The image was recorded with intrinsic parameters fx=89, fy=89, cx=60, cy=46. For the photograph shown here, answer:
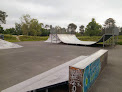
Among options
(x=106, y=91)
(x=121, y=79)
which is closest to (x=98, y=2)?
(x=121, y=79)

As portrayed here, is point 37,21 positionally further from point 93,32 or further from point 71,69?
point 71,69

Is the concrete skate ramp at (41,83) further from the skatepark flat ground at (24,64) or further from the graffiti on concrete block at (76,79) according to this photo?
the skatepark flat ground at (24,64)

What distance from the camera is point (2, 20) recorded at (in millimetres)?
31578

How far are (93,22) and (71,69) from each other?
28879 millimetres

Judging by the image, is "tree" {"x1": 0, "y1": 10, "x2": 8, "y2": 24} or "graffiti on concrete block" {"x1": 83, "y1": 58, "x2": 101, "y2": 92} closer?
"graffiti on concrete block" {"x1": 83, "y1": 58, "x2": 101, "y2": 92}

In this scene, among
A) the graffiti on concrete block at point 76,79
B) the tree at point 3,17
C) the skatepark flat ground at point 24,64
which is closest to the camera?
the graffiti on concrete block at point 76,79

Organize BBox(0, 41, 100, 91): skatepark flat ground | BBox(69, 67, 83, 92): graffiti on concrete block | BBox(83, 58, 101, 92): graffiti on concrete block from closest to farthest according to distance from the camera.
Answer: BBox(69, 67, 83, 92): graffiti on concrete block < BBox(83, 58, 101, 92): graffiti on concrete block < BBox(0, 41, 100, 91): skatepark flat ground

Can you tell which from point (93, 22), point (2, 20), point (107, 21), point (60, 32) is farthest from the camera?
point (107, 21)

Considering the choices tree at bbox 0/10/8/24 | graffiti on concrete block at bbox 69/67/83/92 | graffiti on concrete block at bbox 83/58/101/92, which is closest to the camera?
graffiti on concrete block at bbox 69/67/83/92

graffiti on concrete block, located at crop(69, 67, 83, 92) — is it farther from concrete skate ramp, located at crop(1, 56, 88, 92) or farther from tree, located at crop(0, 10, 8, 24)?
tree, located at crop(0, 10, 8, 24)

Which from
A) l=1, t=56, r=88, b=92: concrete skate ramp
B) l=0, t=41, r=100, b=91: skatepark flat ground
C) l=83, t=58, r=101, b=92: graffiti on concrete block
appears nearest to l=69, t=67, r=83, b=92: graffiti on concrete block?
l=83, t=58, r=101, b=92: graffiti on concrete block

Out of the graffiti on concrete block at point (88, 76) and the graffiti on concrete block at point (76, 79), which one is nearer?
the graffiti on concrete block at point (76, 79)

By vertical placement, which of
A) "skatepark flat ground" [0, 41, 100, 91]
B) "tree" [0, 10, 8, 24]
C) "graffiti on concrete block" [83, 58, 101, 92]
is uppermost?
"tree" [0, 10, 8, 24]

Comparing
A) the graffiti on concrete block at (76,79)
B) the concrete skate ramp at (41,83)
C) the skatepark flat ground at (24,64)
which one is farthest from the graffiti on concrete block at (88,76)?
the skatepark flat ground at (24,64)
